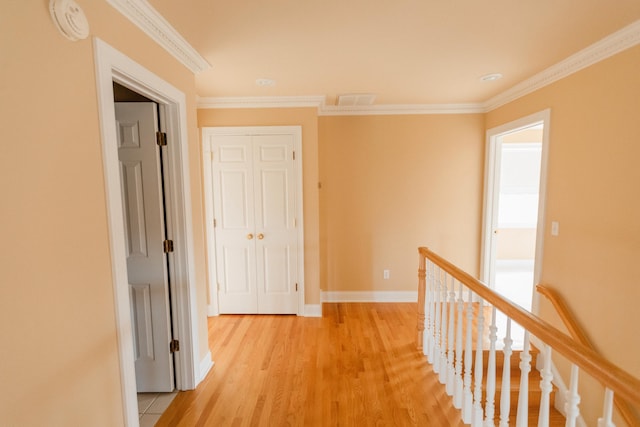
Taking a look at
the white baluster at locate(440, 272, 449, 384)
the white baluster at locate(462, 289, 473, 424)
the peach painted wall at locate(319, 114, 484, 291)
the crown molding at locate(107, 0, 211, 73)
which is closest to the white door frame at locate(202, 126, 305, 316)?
the peach painted wall at locate(319, 114, 484, 291)

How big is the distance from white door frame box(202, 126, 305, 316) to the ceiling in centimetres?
42

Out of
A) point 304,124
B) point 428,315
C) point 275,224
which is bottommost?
point 428,315

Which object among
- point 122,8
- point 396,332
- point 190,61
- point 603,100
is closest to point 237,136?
point 190,61

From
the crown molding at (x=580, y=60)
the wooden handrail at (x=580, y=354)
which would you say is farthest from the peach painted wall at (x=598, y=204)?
the wooden handrail at (x=580, y=354)

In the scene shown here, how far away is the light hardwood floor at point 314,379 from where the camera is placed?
6.03 ft

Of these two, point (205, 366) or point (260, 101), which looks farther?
point (260, 101)

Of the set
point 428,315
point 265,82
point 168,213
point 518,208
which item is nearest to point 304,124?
point 265,82

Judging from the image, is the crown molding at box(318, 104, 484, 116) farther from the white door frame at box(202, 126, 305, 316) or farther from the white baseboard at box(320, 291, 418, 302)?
the white baseboard at box(320, 291, 418, 302)

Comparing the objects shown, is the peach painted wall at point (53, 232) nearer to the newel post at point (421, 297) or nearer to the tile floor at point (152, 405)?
the tile floor at point (152, 405)

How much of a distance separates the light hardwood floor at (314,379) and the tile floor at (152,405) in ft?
0.20

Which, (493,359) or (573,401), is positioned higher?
(573,401)

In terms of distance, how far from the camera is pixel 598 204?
207 cm

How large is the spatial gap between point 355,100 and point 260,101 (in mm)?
1064

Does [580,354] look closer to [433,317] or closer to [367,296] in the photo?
[433,317]
